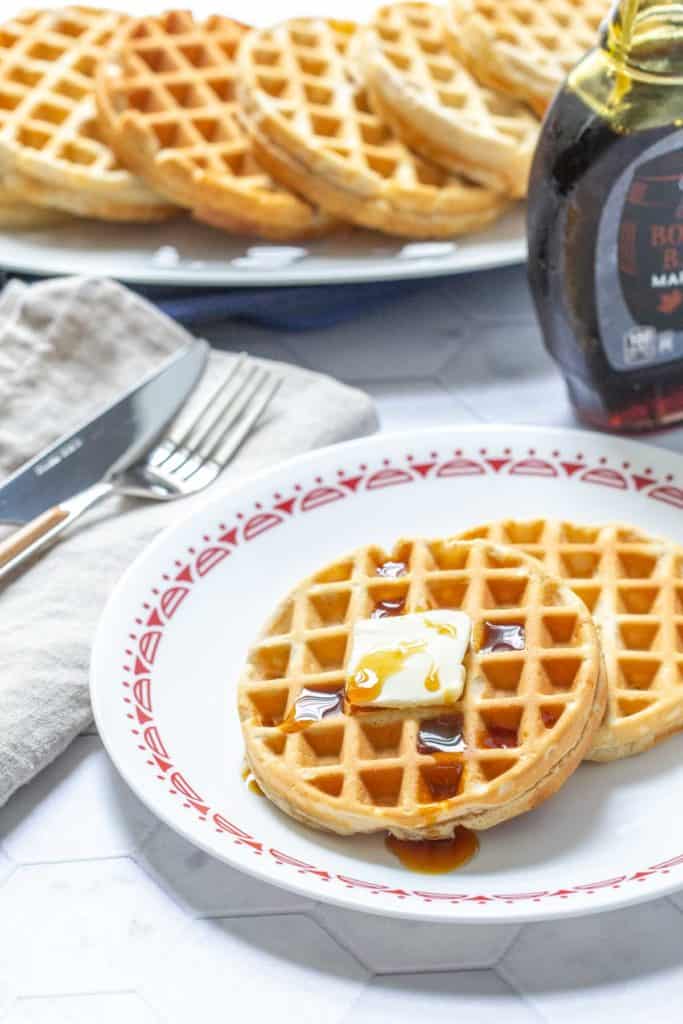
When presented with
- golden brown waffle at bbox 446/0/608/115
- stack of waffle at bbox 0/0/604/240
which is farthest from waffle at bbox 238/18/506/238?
golden brown waffle at bbox 446/0/608/115

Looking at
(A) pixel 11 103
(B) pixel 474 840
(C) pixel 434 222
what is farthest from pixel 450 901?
(A) pixel 11 103

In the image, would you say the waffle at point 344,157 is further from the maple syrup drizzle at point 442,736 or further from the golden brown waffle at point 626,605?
the maple syrup drizzle at point 442,736

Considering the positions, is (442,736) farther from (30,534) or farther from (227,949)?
(30,534)

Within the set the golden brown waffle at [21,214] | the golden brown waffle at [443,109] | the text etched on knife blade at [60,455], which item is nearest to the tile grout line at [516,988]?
the text etched on knife blade at [60,455]

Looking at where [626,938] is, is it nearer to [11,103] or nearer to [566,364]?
[566,364]

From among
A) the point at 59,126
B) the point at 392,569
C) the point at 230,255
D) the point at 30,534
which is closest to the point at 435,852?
the point at 392,569
